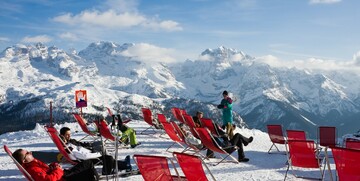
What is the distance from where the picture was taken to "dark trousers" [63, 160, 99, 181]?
6293 millimetres

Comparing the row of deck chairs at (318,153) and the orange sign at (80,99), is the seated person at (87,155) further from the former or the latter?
the orange sign at (80,99)

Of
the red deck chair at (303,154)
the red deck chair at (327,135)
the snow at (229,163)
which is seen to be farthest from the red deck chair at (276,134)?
the red deck chair at (303,154)

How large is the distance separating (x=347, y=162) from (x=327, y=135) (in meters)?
6.54

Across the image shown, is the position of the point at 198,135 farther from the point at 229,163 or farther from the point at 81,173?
the point at 81,173

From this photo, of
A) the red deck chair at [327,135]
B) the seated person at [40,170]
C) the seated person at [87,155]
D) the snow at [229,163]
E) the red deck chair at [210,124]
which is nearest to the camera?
the seated person at [40,170]

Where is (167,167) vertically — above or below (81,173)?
above

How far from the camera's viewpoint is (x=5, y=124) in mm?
189375

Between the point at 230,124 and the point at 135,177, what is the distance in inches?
221

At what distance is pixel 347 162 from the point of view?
5.82 metres

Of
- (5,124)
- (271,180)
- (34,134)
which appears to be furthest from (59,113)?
(271,180)

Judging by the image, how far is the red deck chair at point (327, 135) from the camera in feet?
39.1

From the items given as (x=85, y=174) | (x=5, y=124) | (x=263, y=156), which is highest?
(x=85, y=174)

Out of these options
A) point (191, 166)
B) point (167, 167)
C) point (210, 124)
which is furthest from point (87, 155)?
point (210, 124)

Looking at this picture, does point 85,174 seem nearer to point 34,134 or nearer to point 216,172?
point 216,172
